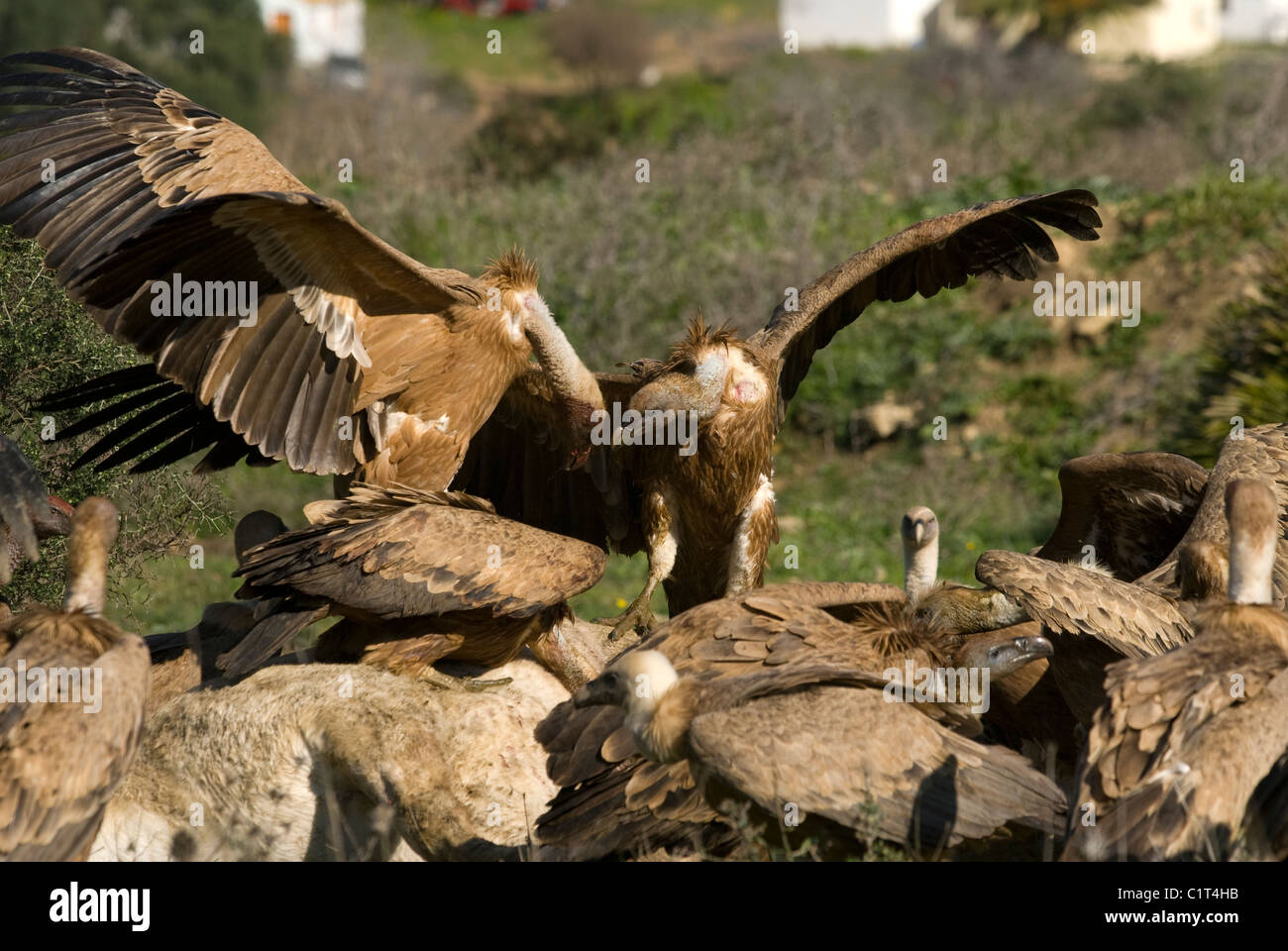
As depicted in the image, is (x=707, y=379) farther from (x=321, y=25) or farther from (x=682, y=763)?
(x=321, y=25)

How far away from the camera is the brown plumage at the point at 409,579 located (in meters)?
5.55

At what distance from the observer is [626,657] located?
15.4 ft

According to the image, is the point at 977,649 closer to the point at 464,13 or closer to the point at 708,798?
the point at 708,798

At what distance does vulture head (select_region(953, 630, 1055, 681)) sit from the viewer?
5.18 metres

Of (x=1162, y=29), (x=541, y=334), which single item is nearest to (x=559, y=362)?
(x=541, y=334)

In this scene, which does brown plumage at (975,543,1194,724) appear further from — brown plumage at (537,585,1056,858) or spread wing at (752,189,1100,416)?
spread wing at (752,189,1100,416)

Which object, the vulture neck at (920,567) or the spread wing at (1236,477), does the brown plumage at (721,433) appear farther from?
the spread wing at (1236,477)

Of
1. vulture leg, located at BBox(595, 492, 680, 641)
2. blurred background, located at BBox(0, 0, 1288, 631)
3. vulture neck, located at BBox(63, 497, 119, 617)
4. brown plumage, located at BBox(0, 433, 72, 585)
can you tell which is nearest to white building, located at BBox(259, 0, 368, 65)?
blurred background, located at BBox(0, 0, 1288, 631)

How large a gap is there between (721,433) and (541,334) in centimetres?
88

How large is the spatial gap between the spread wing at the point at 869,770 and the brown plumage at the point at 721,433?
7.07 ft

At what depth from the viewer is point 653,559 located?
7.00 m

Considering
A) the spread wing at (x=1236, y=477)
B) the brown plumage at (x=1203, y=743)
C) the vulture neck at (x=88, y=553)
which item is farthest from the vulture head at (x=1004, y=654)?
the vulture neck at (x=88, y=553)

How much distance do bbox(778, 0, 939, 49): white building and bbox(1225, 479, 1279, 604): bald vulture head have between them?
37877 millimetres
